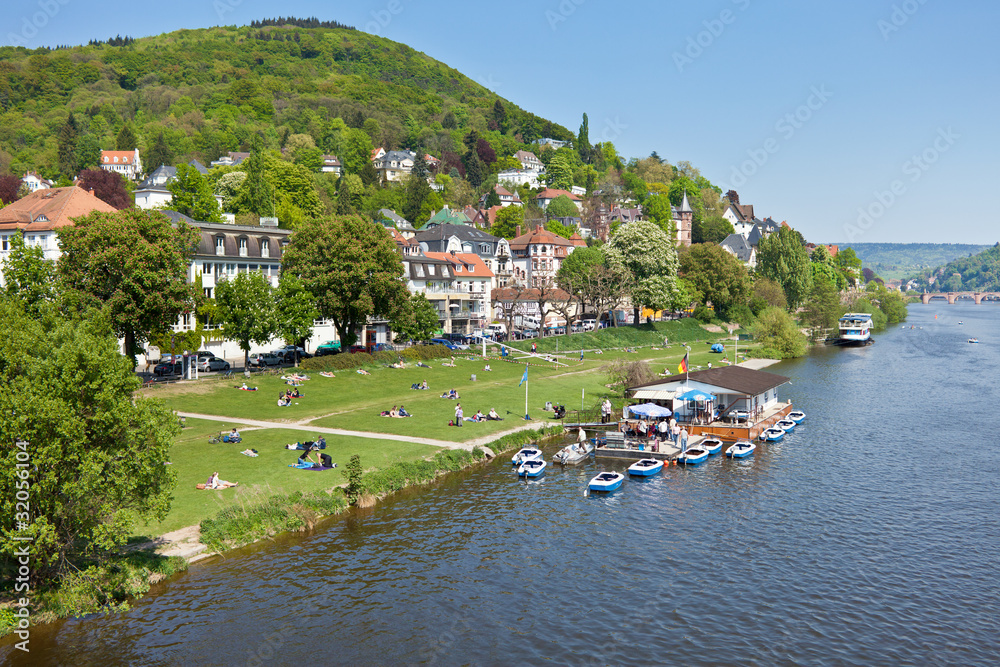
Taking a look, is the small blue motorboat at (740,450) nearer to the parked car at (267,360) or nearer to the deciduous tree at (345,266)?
the deciduous tree at (345,266)

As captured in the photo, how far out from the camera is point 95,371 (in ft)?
83.4

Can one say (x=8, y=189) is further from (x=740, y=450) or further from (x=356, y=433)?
(x=740, y=450)

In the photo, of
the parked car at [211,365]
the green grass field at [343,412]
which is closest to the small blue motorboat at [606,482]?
the green grass field at [343,412]

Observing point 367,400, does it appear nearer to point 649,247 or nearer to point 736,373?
point 736,373

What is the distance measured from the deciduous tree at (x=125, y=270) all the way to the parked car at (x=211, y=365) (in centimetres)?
1184

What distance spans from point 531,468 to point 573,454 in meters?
5.26

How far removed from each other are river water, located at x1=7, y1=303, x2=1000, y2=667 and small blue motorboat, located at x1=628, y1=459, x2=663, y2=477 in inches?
37.4

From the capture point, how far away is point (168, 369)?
70625mm

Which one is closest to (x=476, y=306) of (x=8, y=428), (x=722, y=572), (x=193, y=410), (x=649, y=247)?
(x=649, y=247)

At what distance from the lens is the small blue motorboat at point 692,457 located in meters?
52.8

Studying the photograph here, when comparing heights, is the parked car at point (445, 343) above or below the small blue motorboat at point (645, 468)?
above

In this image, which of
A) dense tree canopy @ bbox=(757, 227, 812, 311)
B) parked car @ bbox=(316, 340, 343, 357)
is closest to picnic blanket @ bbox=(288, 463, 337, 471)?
parked car @ bbox=(316, 340, 343, 357)

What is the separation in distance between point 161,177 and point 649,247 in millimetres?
120584

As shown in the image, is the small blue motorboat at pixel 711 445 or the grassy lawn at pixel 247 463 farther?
the small blue motorboat at pixel 711 445
